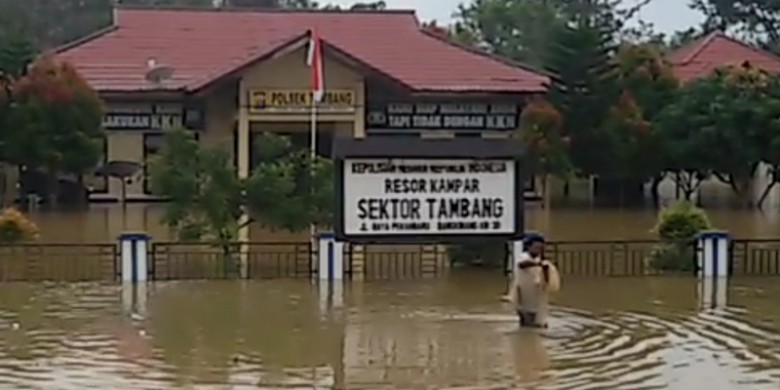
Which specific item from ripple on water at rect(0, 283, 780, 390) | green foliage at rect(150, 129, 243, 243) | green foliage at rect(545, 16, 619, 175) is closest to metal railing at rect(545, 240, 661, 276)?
ripple on water at rect(0, 283, 780, 390)

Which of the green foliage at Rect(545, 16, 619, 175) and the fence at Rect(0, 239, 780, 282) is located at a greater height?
the green foliage at Rect(545, 16, 619, 175)

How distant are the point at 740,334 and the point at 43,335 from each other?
795 centimetres

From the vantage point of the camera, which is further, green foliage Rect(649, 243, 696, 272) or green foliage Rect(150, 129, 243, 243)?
green foliage Rect(150, 129, 243, 243)

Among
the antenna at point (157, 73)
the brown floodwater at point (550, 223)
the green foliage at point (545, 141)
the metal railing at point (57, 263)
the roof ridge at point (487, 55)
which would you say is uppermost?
the roof ridge at point (487, 55)

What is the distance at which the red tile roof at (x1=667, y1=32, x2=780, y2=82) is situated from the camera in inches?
1869

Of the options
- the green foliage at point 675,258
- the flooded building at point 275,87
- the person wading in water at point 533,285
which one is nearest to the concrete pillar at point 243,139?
the flooded building at point 275,87

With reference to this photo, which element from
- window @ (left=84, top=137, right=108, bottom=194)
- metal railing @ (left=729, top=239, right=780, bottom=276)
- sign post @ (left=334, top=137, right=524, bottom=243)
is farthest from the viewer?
window @ (left=84, top=137, right=108, bottom=194)

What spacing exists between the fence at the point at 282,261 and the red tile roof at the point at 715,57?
74.0 ft

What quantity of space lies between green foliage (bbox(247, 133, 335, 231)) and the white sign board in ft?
9.63

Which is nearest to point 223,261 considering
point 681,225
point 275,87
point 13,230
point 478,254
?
point 13,230

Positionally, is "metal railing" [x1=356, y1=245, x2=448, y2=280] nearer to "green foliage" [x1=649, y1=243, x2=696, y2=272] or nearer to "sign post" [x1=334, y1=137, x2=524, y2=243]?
"sign post" [x1=334, y1=137, x2=524, y2=243]

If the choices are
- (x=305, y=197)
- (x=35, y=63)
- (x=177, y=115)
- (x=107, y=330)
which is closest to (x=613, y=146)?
(x=177, y=115)

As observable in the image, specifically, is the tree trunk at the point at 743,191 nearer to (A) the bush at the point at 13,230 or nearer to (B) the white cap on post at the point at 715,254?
(B) the white cap on post at the point at 715,254

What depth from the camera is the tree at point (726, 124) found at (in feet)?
130
